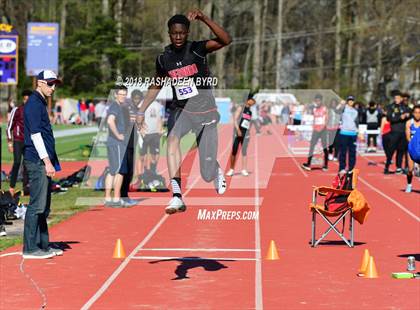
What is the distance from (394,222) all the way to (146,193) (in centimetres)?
633

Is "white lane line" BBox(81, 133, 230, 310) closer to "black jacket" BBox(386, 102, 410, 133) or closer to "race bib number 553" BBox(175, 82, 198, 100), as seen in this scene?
"race bib number 553" BBox(175, 82, 198, 100)

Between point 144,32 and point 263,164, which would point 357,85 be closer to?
point 144,32

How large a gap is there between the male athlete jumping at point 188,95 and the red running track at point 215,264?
1041 mm

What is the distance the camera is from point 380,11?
61.7 meters

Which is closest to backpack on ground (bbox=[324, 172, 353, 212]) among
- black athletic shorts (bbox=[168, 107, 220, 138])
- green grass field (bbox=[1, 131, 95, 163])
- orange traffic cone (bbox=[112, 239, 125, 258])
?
orange traffic cone (bbox=[112, 239, 125, 258])

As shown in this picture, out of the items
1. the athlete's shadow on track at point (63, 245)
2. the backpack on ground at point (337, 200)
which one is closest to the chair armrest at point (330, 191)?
the backpack on ground at point (337, 200)

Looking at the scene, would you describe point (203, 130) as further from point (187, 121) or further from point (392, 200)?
point (392, 200)

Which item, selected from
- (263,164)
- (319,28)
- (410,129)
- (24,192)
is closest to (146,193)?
(24,192)

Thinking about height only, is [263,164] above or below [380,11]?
below

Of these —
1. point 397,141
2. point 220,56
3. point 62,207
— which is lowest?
point 62,207

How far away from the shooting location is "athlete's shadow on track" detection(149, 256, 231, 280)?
407 inches

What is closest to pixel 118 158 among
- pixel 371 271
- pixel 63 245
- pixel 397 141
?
pixel 63 245

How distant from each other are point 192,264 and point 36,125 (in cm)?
248

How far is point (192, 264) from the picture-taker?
1088 cm
